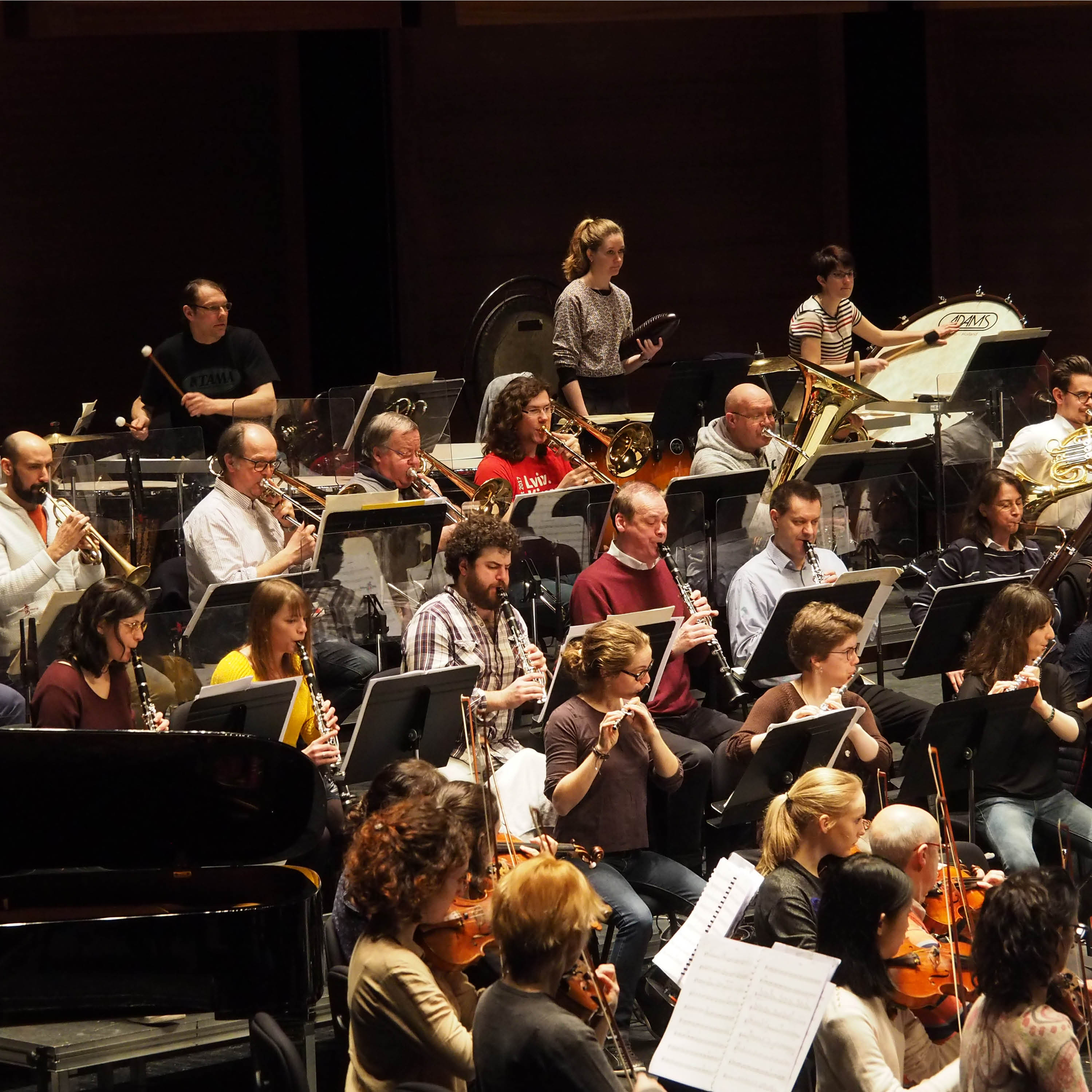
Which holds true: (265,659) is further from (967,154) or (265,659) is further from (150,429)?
(967,154)

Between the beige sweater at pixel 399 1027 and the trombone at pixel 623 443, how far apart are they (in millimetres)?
4162

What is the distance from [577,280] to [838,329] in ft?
4.50

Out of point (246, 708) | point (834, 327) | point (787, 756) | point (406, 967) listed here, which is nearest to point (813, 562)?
point (787, 756)

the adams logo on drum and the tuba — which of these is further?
the adams logo on drum

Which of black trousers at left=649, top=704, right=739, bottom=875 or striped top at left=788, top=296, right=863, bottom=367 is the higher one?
striped top at left=788, top=296, right=863, bottom=367

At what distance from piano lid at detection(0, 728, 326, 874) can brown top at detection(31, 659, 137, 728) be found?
0.55 meters

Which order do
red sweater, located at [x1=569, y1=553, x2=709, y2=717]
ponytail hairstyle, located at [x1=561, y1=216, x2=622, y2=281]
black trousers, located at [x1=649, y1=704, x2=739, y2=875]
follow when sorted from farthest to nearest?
1. ponytail hairstyle, located at [x1=561, y1=216, x2=622, y2=281]
2. red sweater, located at [x1=569, y1=553, x2=709, y2=717]
3. black trousers, located at [x1=649, y1=704, x2=739, y2=875]

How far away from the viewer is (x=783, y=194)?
37.4 feet

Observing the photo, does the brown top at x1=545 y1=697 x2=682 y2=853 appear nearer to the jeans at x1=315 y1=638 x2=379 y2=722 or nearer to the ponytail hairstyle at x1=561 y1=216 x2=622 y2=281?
the jeans at x1=315 y1=638 x2=379 y2=722

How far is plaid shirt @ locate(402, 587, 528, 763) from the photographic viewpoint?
523 cm

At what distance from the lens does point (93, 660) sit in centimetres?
488

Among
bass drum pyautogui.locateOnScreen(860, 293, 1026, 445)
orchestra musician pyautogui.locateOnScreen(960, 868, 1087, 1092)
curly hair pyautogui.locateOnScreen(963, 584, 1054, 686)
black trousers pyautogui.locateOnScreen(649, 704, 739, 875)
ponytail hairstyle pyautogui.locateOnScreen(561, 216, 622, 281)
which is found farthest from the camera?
bass drum pyautogui.locateOnScreen(860, 293, 1026, 445)

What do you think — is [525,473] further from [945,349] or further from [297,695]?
[945,349]

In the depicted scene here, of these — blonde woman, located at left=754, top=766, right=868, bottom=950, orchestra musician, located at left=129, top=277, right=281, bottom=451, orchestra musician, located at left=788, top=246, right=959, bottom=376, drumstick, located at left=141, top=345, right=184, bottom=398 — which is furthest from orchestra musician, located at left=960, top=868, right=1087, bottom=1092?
orchestra musician, located at left=788, top=246, right=959, bottom=376
